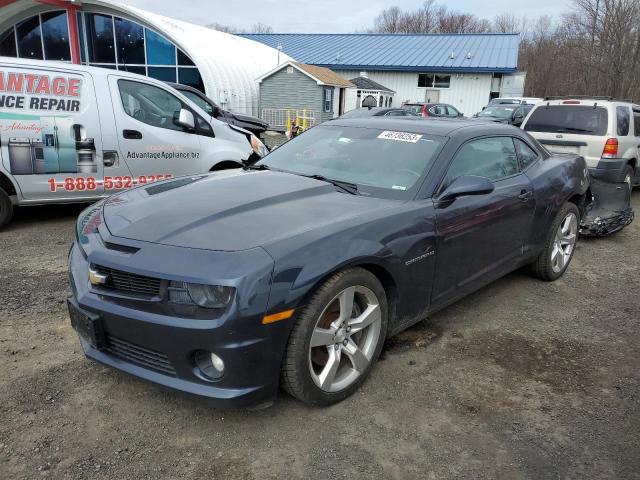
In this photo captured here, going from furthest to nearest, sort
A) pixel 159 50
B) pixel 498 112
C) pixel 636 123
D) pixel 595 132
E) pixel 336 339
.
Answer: pixel 159 50 < pixel 498 112 < pixel 636 123 < pixel 595 132 < pixel 336 339

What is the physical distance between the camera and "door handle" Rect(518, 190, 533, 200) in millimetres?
4130

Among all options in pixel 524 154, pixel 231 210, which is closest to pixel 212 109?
pixel 524 154

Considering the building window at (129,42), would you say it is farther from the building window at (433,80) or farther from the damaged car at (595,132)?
the building window at (433,80)

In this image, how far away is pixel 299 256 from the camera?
2.47 m

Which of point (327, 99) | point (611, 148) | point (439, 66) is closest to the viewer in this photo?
point (611, 148)

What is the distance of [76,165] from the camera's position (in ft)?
19.8

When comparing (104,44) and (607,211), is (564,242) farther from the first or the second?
(104,44)

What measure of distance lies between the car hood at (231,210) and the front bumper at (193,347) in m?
0.37

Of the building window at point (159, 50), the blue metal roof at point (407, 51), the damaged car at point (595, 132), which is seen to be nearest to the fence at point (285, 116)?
the building window at point (159, 50)

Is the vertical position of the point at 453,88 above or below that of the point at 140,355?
above

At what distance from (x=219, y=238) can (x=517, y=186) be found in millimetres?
2664

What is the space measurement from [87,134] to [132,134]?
532mm

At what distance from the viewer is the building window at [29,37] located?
830 inches

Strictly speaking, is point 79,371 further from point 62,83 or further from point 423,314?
point 62,83
